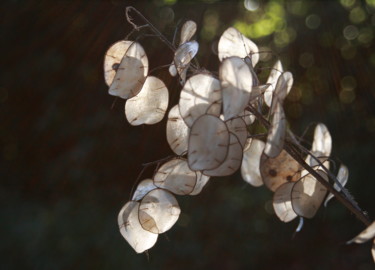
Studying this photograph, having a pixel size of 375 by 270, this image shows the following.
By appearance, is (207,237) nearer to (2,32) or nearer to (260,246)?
(260,246)

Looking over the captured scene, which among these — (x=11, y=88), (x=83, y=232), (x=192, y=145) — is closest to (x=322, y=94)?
(x=83, y=232)

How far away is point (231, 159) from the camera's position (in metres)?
0.39

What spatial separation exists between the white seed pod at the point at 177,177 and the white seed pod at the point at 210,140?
0.31ft

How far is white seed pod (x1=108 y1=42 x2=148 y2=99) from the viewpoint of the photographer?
44 cm

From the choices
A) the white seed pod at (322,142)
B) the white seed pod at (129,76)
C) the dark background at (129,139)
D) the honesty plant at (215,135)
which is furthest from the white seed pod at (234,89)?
the dark background at (129,139)

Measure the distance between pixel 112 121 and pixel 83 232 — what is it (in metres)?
0.50

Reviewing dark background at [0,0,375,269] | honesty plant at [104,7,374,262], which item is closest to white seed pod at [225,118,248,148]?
honesty plant at [104,7,374,262]

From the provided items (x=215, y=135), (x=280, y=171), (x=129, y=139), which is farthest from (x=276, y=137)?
(x=129, y=139)

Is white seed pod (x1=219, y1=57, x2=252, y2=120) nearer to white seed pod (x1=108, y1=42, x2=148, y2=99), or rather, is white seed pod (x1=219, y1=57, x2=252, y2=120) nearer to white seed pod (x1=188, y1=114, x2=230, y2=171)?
white seed pod (x1=188, y1=114, x2=230, y2=171)

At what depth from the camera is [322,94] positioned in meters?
2.12

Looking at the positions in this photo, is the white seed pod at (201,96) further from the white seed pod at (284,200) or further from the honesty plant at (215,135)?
the white seed pod at (284,200)

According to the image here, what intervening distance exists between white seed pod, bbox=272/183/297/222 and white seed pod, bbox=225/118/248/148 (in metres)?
0.09

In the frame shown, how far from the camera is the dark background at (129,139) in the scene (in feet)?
6.79

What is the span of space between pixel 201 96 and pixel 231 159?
Answer: 6cm
